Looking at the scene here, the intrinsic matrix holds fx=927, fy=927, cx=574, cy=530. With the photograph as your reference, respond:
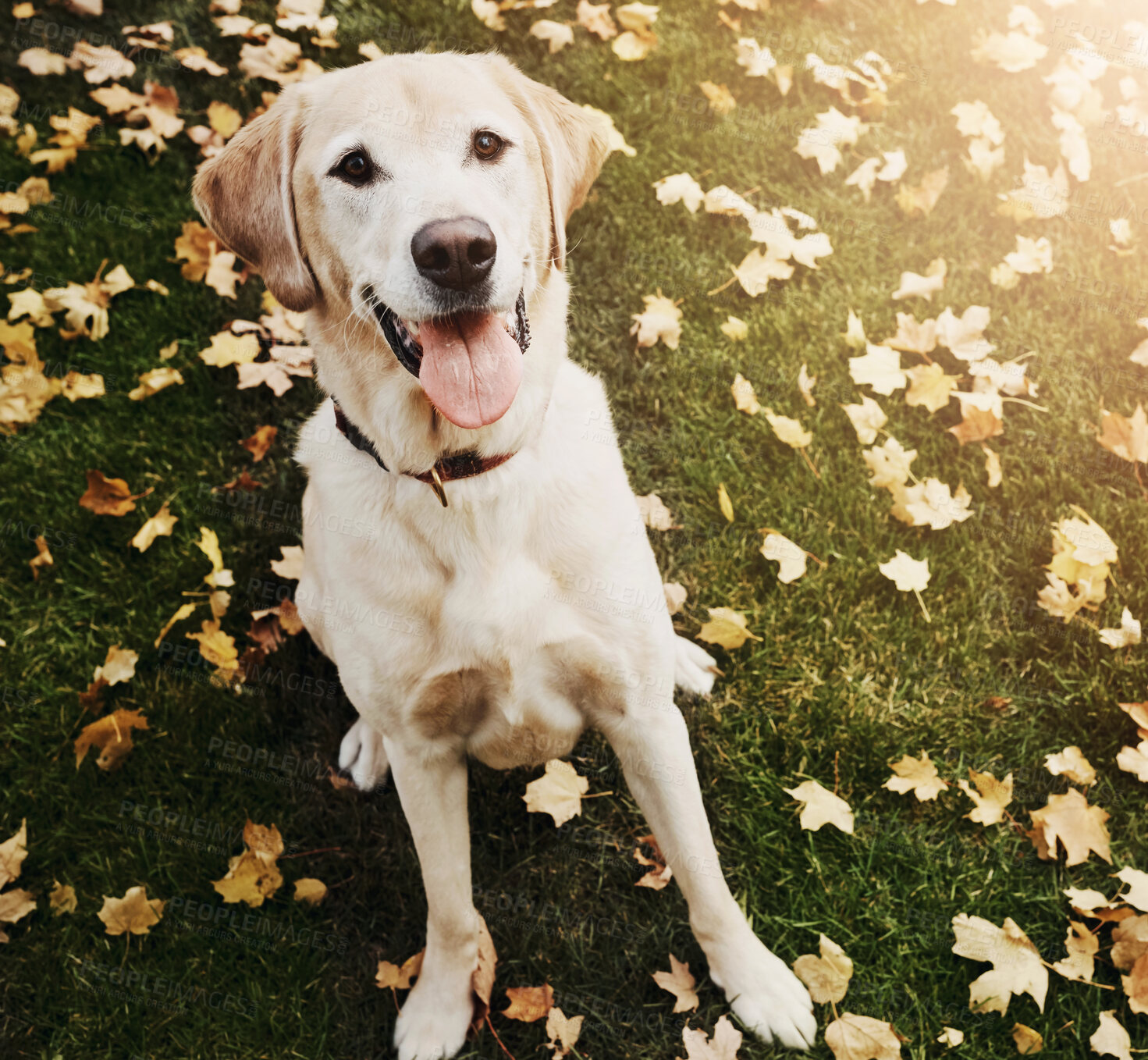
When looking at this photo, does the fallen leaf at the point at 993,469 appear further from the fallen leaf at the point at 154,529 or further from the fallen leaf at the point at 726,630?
the fallen leaf at the point at 154,529

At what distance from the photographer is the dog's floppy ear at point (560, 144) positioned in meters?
2.23

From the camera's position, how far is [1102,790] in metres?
2.72

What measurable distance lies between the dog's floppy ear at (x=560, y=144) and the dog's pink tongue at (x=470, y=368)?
1.16 ft

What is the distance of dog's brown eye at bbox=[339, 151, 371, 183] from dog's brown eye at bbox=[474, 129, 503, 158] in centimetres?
25

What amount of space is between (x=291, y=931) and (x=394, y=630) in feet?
3.89

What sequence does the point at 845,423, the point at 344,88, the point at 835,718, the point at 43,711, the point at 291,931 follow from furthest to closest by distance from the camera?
the point at 845,423, the point at 43,711, the point at 835,718, the point at 291,931, the point at 344,88

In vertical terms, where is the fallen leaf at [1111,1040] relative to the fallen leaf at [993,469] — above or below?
below

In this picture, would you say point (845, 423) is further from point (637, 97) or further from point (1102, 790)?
point (637, 97)

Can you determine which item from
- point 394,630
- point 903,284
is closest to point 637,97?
point 903,284

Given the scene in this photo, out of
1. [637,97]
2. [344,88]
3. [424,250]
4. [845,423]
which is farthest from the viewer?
[637,97]

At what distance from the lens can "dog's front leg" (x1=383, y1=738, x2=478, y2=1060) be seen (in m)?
2.28

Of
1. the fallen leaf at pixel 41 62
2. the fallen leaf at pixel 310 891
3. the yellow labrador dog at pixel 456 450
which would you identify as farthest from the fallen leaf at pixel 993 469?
the fallen leaf at pixel 41 62

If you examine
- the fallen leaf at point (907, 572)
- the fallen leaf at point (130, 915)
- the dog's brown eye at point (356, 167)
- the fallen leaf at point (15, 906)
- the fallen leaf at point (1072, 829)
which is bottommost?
the fallen leaf at point (15, 906)

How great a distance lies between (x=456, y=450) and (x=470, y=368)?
23 cm
